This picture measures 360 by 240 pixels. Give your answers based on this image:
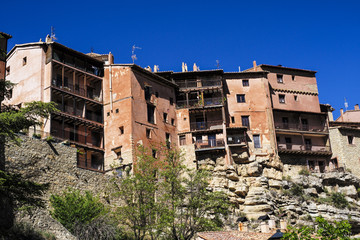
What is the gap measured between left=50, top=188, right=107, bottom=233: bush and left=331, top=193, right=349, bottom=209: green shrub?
2648 cm

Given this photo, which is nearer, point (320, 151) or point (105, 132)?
point (105, 132)

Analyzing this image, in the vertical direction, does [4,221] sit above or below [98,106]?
below

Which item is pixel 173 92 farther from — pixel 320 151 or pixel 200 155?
pixel 320 151

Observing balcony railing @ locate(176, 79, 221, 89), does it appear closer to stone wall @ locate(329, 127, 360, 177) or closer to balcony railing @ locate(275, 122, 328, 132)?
balcony railing @ locate(275, 122, 328, 132)

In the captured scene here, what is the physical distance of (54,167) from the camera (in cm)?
3434

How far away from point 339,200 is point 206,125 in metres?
15.4

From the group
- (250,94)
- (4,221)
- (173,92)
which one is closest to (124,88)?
(173,92)

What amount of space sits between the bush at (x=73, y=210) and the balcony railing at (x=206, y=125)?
70.0ft

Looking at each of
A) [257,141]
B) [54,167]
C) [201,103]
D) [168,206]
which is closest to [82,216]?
[168,206]

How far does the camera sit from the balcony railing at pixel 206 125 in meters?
51.1

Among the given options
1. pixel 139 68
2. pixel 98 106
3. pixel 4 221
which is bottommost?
pixel 4 221

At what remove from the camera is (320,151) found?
175 ft

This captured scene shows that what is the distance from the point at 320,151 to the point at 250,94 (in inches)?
389

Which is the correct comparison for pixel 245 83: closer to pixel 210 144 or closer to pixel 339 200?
pixel 210 144
